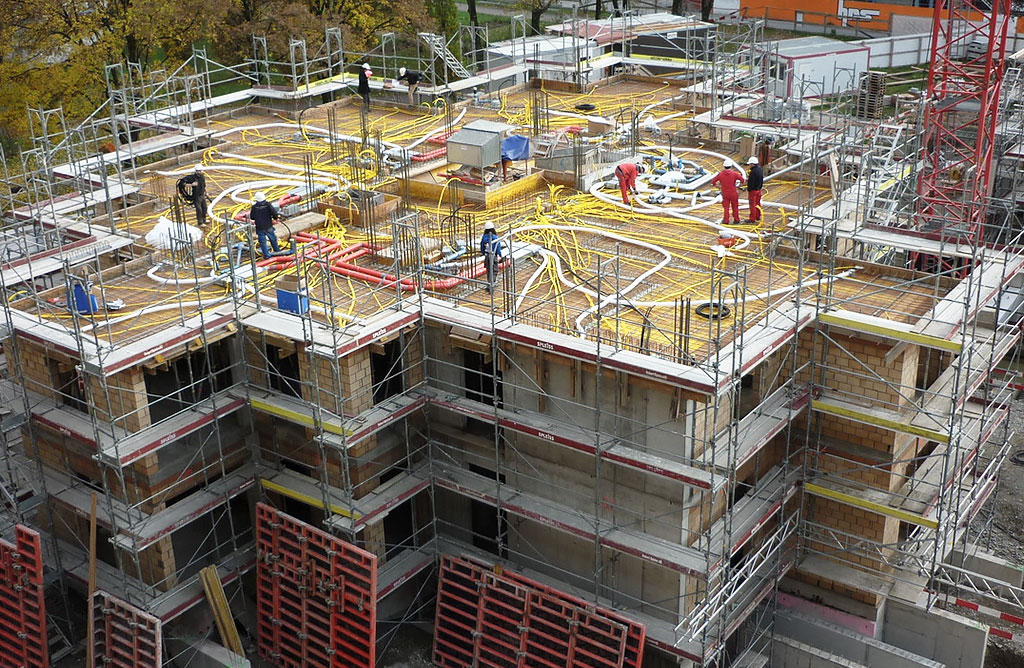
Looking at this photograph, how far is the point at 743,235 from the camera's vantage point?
30.3 meters

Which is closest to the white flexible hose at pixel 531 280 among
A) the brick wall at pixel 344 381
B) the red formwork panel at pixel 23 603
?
the brick wall at pixel 344 381

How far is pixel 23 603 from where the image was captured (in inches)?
1062

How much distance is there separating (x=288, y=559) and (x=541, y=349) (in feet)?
25.6

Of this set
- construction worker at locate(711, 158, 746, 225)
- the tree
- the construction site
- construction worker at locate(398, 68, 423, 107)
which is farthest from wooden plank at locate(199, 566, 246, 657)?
the tree

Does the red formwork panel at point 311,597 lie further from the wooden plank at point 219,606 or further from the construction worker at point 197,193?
the construction worker at point 197,193

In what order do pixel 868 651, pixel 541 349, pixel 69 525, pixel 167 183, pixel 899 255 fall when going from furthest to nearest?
1. pixel 167 183
2. pixel 899 255
3. pixel 69 525
4. pixel 868 651
5. pixel 541 349

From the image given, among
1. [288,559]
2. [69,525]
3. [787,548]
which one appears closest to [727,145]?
[787,548]

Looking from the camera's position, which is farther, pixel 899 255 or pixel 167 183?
pixel 167 183

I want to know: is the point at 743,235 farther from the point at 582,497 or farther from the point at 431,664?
the point at 431,664

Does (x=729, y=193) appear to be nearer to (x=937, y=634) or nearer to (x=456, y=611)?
(x=937, y=634)

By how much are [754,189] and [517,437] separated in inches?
375

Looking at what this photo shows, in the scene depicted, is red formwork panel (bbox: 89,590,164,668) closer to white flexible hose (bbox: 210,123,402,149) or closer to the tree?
white flexible hose (bbox: 210,123,402,149)

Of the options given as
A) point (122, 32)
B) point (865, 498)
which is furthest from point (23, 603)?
point (122, 32)

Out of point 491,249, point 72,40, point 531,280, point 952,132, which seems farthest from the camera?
point 72,40
